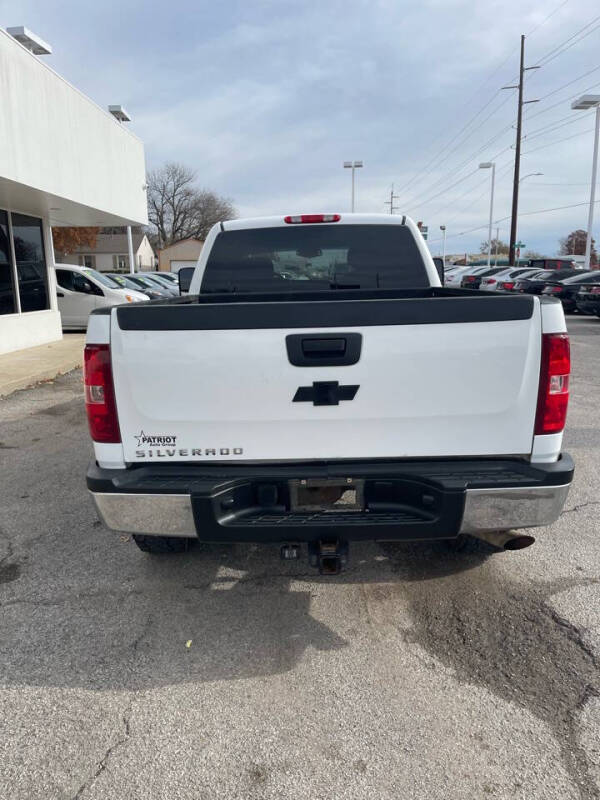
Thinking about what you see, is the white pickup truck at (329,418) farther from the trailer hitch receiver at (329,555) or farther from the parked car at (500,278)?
the parked car at (500,278)

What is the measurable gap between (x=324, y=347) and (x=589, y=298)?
19.0 metres

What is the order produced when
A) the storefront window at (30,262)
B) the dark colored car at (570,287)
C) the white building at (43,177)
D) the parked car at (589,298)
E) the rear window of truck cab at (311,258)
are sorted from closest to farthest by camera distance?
the rear window of truck cab at (311,258)
the white building at (43,177)
the storefront window at (30,262)
the parked car at (589,298)
the dark colored car at (570,287)

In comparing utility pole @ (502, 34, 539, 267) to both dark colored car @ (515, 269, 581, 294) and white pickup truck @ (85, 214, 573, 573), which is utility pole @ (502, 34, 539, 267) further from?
white pickup truck @ (85, 214, 573, 573)

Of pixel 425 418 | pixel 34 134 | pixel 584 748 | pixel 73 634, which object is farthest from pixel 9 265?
pixel 584 748

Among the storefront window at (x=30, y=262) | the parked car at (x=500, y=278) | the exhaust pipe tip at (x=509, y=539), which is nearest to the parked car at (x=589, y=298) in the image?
the parked car at (x=500, y=278)

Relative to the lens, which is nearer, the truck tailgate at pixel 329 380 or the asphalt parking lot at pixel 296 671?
the asphalt parking lot at pixel 296 671

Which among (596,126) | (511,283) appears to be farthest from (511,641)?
(596,126)

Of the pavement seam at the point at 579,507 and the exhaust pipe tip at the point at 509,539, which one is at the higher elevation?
the exhaust pipe tip at the point at 509,539

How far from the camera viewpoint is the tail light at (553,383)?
253cm

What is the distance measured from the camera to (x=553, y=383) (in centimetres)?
256

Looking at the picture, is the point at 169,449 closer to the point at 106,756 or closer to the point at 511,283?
the point at 106,756

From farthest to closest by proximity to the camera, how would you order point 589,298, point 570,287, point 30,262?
point 570,287 < point 589,298 < point 30,262

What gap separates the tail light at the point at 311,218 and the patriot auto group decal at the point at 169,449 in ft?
8.00

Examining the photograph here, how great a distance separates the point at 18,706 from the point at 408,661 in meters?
1.69
